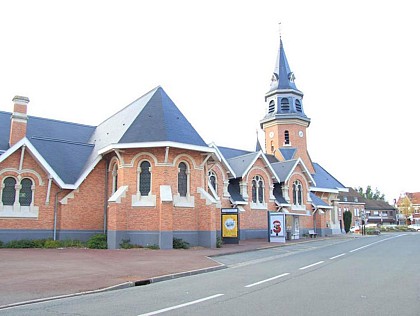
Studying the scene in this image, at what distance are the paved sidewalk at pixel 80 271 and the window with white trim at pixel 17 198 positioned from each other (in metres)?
6.27

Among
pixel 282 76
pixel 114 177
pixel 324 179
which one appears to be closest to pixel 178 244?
pixel 114 177

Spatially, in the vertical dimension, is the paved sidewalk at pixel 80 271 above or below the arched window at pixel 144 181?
below

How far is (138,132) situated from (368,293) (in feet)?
57.1

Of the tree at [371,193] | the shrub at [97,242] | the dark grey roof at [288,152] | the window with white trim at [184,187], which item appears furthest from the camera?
the tree at [371,193]

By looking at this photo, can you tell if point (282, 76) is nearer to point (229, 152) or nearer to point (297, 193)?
point (229, 152)

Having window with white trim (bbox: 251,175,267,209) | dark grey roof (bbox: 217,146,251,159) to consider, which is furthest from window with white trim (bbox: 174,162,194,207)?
dark grey roof (bbox: 217,146,251,159)

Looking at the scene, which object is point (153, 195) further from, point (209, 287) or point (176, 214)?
point (209, 287)

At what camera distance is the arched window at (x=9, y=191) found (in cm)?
2305

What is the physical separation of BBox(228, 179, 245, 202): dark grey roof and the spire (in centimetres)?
2188

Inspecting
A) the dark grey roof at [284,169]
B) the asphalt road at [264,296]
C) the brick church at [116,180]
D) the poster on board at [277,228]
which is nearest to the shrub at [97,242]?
the brick church at [116,180]

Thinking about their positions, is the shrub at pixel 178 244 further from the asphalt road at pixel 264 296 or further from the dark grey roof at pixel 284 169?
the dark grey roof at pixel 284 169

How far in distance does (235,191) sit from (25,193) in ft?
57.6

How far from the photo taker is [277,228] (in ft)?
98.4

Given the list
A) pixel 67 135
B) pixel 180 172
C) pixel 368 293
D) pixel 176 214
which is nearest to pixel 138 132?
pixel 180 172
